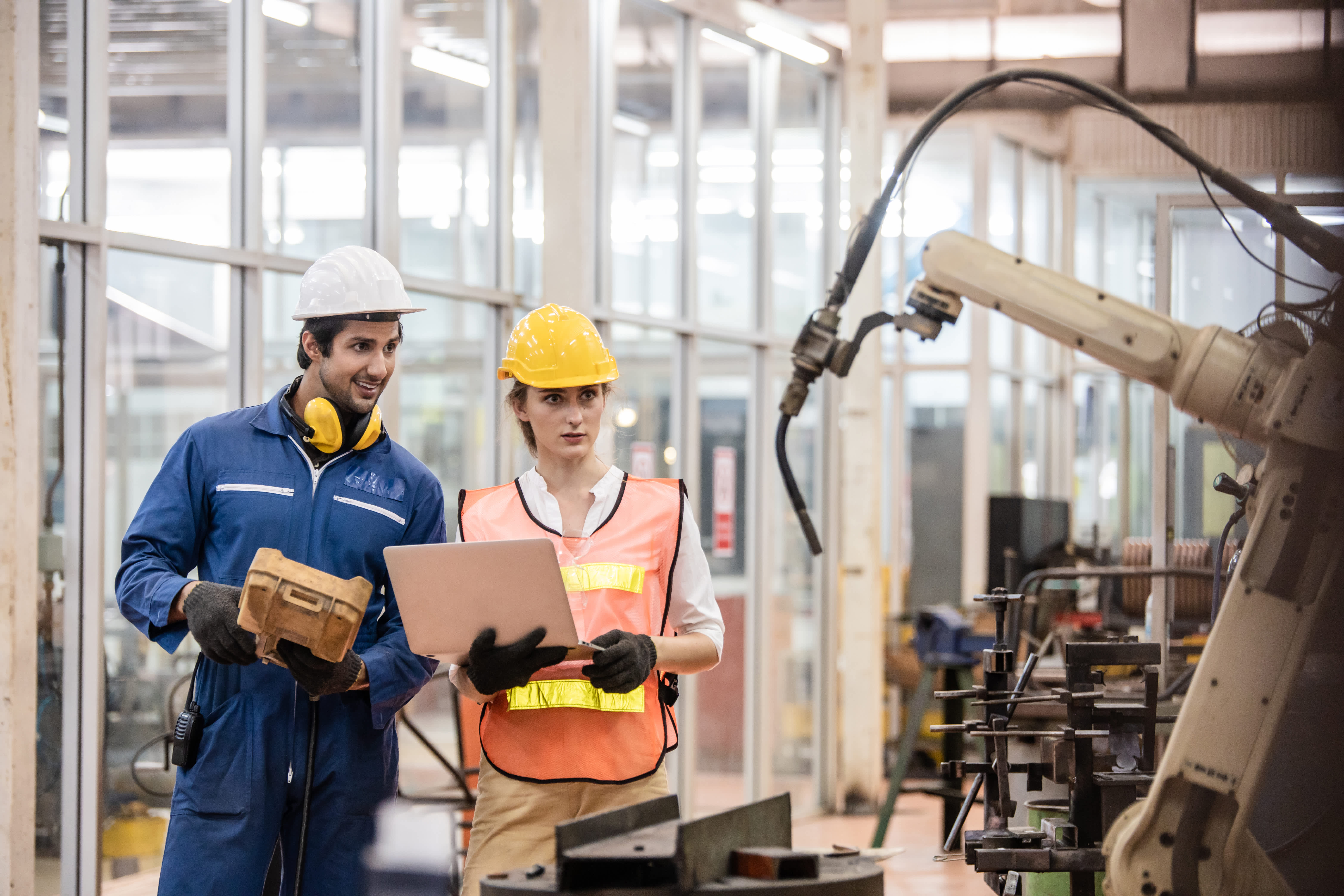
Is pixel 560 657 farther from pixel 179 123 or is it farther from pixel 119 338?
pixel 119 338

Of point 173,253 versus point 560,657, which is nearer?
point 560,657

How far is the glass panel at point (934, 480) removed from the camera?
8.98m

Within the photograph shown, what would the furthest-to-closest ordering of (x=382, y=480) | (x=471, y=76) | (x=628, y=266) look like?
(x=628, y=266), (x=471, y=76), (x=382, y=480)

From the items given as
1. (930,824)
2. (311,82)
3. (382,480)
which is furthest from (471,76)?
(930,824)

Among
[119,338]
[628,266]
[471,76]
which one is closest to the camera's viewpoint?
[471,76]

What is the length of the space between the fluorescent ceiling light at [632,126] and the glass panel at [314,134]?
1373mm

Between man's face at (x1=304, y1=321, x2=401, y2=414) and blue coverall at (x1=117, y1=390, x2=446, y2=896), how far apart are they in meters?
0.10

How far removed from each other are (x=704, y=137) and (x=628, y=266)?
0.94 metres

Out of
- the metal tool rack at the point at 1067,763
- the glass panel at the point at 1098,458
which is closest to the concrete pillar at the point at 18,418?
Result: the metal tool rack at the point at 1067,763

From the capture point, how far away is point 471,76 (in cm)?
549

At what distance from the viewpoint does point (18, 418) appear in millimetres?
3617

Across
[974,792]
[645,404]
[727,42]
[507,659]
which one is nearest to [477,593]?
[507,659]

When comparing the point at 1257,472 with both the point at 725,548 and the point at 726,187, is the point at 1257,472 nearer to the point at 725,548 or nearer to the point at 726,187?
the point at 725,548

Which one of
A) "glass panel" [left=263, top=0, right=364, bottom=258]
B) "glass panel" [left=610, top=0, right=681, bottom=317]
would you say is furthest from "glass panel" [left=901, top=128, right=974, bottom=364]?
"glass panel" [left=263, top=0, right=364, bottom=258]
